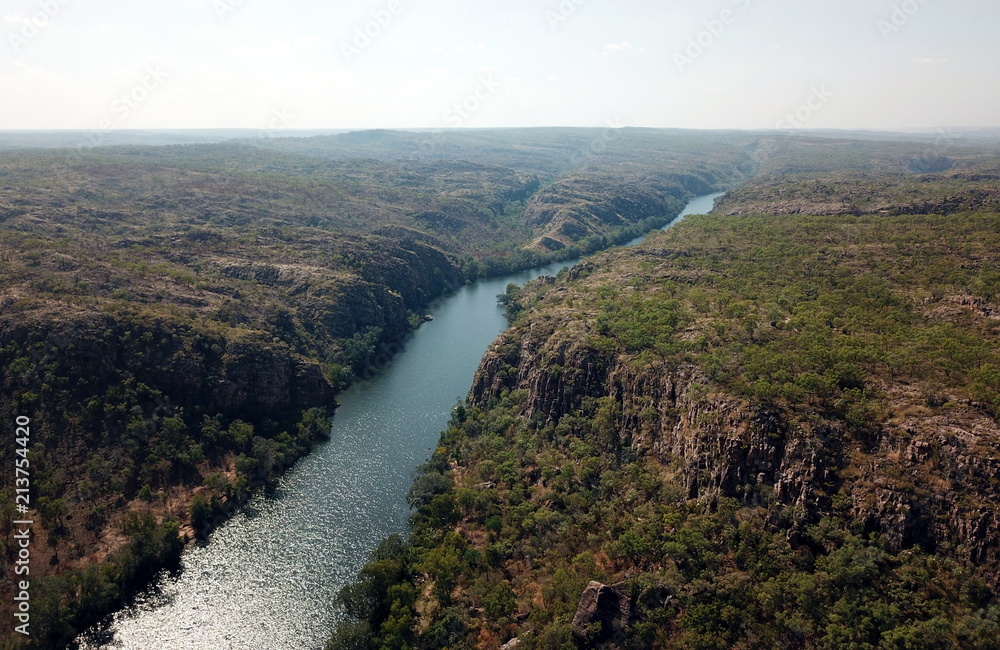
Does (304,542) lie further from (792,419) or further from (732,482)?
(792,419)

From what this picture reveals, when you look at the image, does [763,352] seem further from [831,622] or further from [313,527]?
[313,527]

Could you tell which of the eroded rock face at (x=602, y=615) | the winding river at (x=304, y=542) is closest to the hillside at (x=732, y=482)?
the eroded rock face at (x=602, y=615)

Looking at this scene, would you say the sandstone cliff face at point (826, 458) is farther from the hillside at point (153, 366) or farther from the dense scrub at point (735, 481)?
the hillside at point (153, 366)

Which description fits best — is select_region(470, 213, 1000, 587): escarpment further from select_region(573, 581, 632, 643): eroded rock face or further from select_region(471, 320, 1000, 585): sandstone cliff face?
select_region(573, 581, 632, 643): eroded rock face

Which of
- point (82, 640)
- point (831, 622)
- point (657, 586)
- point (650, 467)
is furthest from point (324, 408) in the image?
point (831, 622)

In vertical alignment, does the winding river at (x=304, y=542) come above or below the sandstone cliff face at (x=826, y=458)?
below

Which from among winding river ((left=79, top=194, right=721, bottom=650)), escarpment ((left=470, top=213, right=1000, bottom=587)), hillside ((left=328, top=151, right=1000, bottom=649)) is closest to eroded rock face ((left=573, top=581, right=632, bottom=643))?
hillside ((left=328, top=151, right=1000, bottom=649))
